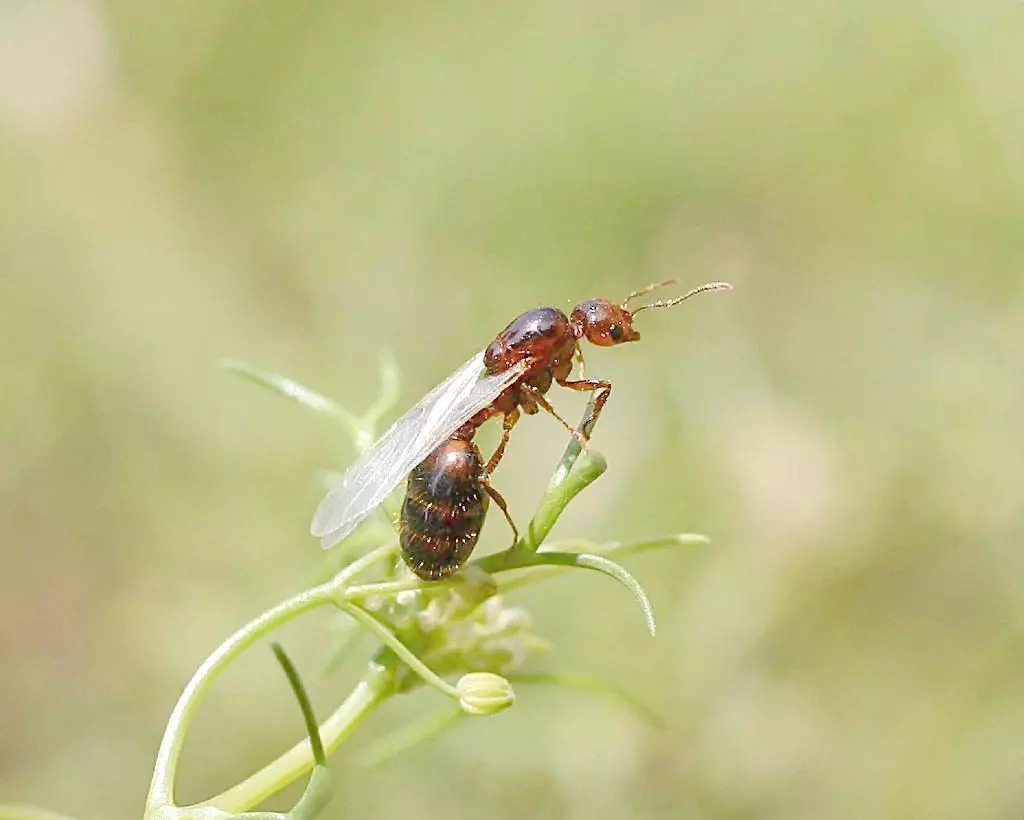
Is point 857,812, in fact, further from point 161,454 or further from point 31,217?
point 31,217

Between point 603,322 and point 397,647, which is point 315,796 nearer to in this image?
point 397,647

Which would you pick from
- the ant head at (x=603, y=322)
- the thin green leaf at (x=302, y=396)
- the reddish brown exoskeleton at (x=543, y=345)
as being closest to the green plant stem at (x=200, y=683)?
the thin green leaf at (x=302, y=396)

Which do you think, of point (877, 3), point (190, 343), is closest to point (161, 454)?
point (190, 343)

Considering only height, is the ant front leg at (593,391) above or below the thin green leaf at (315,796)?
Result: above

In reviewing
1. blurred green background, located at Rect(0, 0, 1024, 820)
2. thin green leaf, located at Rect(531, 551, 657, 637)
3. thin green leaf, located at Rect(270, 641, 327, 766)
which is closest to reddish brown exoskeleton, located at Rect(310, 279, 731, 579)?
thin green leaf, located at Rect(531, 551, 657, 637)

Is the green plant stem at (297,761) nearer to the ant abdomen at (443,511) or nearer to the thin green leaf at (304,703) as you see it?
the thin green leaf at (304,703)

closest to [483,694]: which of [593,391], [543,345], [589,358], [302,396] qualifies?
[302,396]
